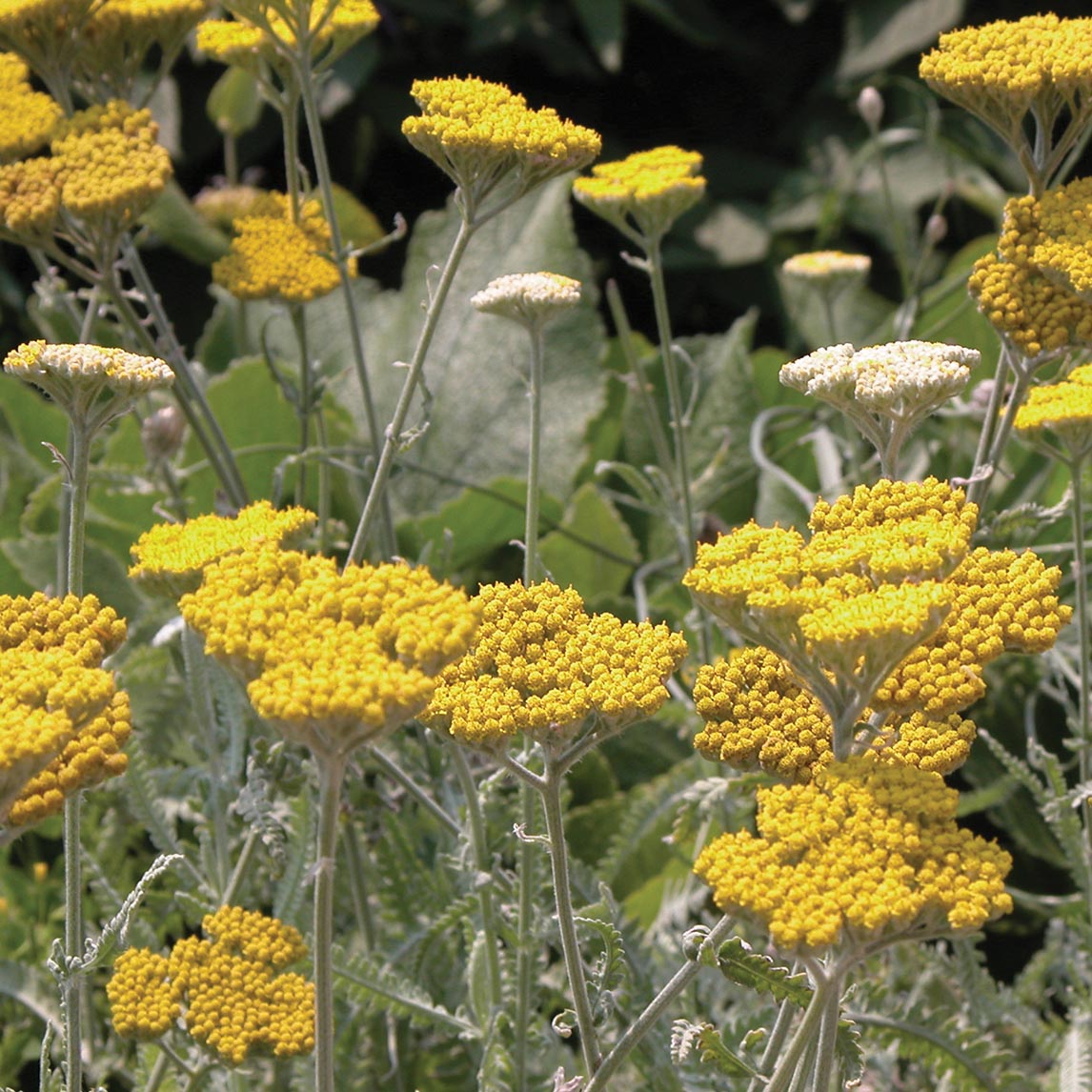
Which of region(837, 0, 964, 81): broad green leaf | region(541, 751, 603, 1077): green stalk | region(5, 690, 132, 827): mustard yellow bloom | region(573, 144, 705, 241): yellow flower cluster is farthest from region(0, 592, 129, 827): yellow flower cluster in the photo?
region(837, 0, 964, 81): broad green leaf

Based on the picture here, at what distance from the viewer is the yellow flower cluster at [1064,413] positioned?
115 cm

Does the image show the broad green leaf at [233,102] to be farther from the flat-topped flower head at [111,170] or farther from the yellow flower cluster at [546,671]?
the yellow flower cluster at [546,671]

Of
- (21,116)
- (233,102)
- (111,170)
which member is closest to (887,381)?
(111,170)

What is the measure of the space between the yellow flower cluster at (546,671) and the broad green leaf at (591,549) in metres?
1.02

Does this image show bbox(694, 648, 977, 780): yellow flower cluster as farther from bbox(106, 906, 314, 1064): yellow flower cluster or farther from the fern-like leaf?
bbox(106, 906, 314, 1064): yellow flower cluster

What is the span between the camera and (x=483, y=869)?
1.19 m

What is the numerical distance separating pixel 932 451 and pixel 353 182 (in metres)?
1.58

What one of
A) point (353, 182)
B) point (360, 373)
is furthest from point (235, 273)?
point (353, 182)

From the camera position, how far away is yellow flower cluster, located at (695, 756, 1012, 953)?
2.32ft

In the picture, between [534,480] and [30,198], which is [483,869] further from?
[30,198]

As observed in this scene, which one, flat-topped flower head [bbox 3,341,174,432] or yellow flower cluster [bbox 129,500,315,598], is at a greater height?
flat-topped flower head [bbox 3,341,174,432]

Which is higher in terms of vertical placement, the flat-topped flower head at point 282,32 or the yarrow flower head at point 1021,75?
the flat-topped flower head at point 282,32

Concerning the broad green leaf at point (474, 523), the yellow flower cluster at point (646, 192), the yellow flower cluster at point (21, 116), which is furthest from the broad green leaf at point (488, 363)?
the yellow flower cluster at point (21, 116)

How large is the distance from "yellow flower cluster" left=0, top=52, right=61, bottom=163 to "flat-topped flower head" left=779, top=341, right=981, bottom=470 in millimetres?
728
